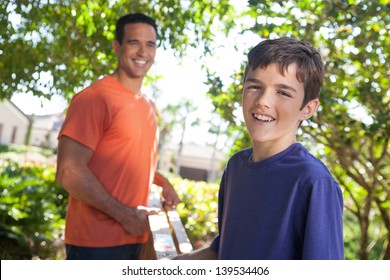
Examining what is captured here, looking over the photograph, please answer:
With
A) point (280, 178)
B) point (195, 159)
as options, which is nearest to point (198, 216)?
point (280, 178)

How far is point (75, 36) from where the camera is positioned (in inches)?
197

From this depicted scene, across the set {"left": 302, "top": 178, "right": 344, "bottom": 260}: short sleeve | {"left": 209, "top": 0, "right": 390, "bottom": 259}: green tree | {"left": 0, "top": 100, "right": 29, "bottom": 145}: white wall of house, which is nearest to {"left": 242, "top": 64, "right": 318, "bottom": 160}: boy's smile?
{"left": 302, "top": 178, "right": 344, "bottom": 260}: short sleeve

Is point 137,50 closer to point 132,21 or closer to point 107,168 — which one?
point 132,21

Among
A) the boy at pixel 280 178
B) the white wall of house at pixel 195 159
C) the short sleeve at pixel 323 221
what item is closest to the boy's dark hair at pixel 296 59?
the boy at pixel 280 178

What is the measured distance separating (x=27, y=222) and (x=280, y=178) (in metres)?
6.46

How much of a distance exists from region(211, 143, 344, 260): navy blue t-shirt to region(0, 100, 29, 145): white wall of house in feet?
178

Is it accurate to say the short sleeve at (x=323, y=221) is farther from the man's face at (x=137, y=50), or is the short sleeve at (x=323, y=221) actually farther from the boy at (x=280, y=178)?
the man's face at (x=137, y=50)

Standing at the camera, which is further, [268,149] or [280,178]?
[268,149]

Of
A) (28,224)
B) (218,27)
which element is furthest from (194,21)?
(28,224)

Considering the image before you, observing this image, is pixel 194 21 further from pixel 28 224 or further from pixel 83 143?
pixel 28 224

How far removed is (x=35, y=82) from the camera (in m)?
4.93

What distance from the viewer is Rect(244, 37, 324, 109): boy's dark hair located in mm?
1571
